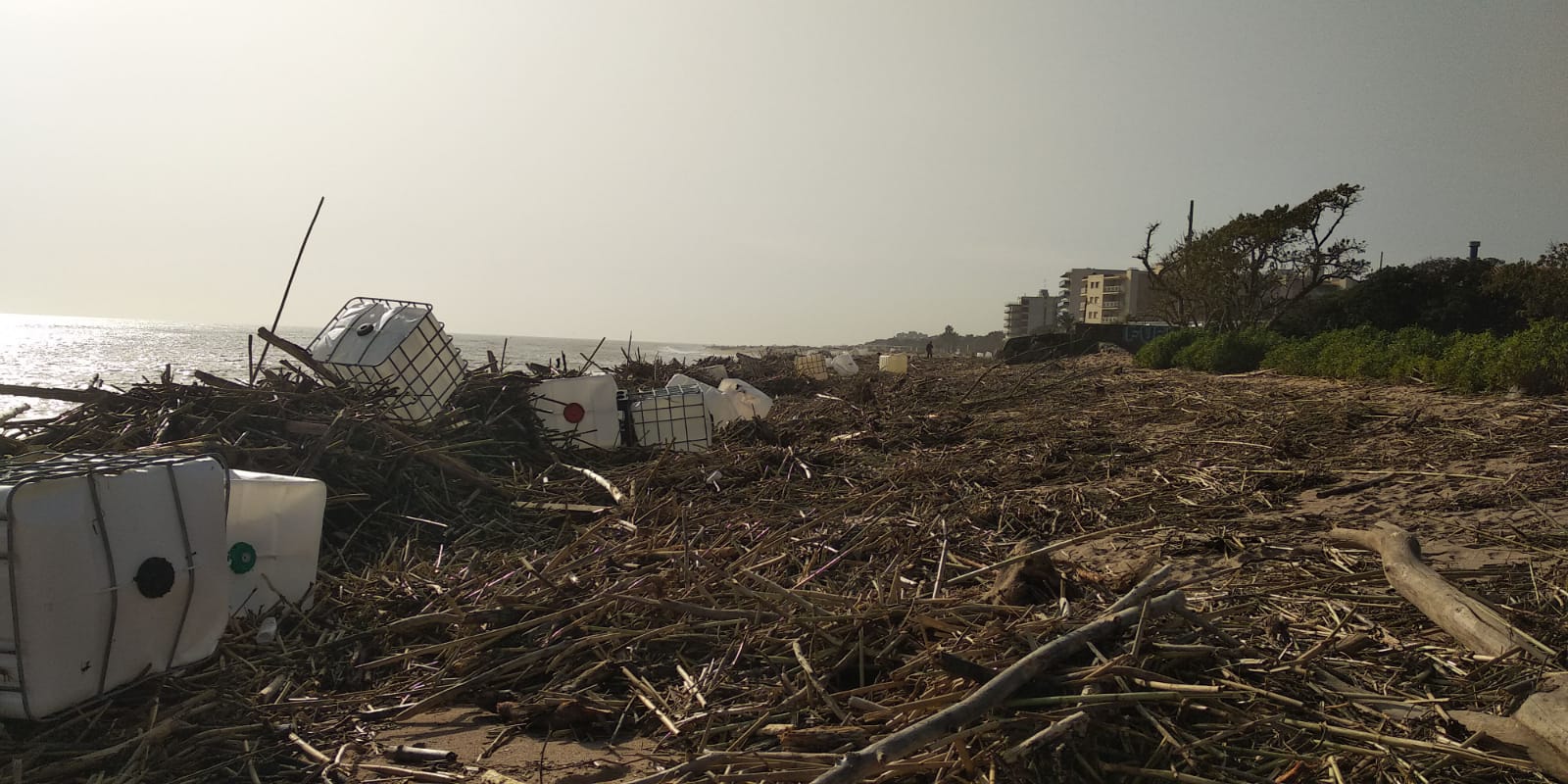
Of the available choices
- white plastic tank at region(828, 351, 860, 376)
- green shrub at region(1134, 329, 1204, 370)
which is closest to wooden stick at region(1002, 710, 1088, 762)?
green shrub at region(1134, 329, 1204, 370)

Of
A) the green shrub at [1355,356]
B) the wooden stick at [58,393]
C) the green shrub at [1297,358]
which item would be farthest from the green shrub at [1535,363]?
the wooden stick at [58,393]

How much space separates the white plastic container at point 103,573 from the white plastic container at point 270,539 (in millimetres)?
640

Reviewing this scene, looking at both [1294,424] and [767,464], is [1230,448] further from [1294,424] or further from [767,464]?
[767,464]

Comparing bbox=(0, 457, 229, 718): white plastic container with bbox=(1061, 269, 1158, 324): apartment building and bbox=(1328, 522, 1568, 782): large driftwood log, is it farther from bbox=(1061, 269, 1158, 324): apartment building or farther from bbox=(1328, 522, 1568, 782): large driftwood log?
bbox=(1061, 269, 1158, 324): apartment building

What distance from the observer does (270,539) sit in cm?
380

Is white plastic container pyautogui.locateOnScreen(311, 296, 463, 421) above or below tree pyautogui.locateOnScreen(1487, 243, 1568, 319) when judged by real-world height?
below

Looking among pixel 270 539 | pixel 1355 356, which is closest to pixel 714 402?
pixel 270 539

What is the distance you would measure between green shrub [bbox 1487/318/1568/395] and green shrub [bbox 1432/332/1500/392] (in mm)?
102

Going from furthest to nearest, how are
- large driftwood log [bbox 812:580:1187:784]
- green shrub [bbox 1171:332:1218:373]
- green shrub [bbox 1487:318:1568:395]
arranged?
green shrub [bbox 1171:332:1218:373] < green shrub [bbox 1487:318:1568:395] < large driftwood log [bbox 812:580:1187:784]

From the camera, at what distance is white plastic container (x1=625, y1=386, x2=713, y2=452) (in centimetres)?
855

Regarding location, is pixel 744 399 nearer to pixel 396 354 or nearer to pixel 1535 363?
pixel 396 354

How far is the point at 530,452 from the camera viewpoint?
287 inches

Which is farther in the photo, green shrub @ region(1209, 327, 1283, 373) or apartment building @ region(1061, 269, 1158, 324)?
apartment building @ region(1061, 269, 1158, 324)

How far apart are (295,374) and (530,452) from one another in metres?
1.98
